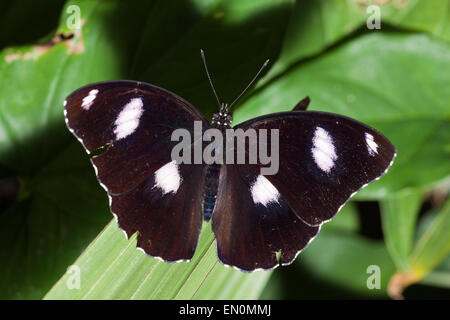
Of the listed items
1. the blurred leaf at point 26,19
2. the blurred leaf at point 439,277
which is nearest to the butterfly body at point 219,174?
the blurred leaf at point 26,19

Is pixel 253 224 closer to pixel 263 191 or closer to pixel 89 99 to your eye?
pixel 263 191

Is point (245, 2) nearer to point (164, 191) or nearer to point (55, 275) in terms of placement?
point (164, 191)

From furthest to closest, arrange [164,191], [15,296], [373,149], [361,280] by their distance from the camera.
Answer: [361,280], [15,296], [164,191], [373,149]

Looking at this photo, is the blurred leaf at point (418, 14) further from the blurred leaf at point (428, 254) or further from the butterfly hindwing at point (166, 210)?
the butterfly hindwing at point (166, 210)

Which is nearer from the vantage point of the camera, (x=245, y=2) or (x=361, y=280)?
(x=245, y=2)

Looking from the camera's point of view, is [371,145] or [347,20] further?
[347,20]

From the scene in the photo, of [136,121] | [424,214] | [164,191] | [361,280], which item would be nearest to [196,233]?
[164,191]

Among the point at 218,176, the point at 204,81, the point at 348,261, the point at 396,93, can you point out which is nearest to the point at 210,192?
the point at 218,176
